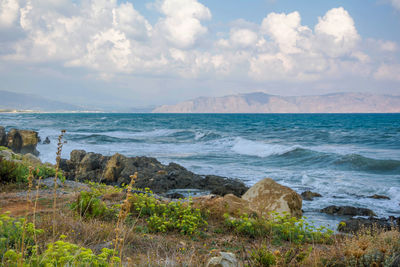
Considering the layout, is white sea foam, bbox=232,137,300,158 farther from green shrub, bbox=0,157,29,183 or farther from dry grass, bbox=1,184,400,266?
dry grass, bbox=1,184,400,266

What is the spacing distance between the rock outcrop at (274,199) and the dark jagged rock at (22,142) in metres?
19.6

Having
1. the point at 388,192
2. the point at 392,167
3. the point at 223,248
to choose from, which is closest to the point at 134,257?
the point at 223,248

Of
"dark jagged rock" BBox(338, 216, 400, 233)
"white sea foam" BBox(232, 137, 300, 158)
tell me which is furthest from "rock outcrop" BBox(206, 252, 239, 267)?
"white sea foam" BBox(232, 137, 300, 158)

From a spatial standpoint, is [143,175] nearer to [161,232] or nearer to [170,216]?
[170,216]

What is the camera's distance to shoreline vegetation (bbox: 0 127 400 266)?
320 cm

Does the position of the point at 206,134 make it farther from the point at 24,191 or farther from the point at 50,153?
the point at 24,191

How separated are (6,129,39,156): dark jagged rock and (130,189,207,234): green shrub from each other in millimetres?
Answer: 19629

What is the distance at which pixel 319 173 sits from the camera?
17.2 meters

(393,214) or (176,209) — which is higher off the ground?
(176,209)

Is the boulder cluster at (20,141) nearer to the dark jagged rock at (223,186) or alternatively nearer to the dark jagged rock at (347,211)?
the dark jagged rock at (223,186)

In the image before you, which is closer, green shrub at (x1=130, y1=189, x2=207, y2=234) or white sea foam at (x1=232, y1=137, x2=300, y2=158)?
→ green shrub at (x1=130, y1=189, x2=207, y2=234)

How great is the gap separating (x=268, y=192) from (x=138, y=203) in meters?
3.95

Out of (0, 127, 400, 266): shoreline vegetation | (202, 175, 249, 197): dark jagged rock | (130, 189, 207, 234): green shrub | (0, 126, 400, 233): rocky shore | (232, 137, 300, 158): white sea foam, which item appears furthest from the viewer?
(232, 137, 300, 158): white sea foam

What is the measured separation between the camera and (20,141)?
2341 centimetres
